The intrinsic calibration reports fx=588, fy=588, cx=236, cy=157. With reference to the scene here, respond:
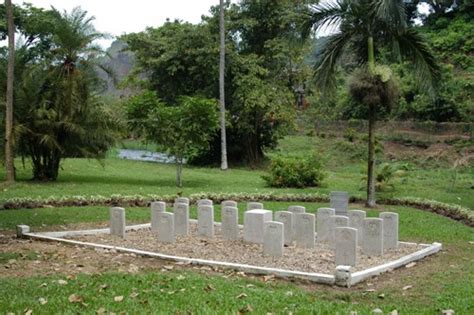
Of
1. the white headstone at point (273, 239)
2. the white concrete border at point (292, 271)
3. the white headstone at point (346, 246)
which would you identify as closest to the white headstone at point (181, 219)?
the white concrete border at point (292, 271)

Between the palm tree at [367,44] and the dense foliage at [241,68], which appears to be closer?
the palm tree at [367,44]

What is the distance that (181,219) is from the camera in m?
12.4

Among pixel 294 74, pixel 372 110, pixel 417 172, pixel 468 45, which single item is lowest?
pixel 417 172

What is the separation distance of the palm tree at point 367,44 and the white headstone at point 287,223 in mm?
6250

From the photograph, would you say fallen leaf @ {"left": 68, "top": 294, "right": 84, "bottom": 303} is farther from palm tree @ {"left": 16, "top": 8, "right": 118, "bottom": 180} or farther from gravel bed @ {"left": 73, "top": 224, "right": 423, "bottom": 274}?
palm tree @ {"left": 16, "top": 8, "right": 118, "bottom": 180}

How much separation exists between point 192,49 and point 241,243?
24.0 metres

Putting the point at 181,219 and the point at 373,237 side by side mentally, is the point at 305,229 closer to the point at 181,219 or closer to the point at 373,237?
the point at 373,237

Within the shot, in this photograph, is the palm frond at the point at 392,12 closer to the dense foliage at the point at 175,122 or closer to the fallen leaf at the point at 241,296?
the dense foliage at the point at 175,122

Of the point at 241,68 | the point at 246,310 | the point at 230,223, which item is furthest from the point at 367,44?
the point at 241,68

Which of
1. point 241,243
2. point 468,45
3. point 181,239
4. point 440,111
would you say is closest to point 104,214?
point 181,239

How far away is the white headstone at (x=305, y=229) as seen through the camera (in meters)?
11.4

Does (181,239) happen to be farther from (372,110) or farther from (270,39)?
(270,39)

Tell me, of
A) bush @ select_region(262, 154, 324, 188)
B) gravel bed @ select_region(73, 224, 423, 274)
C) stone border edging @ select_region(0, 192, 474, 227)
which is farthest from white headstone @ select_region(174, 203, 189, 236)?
bush @ select_region(262, 154, 324, 188)

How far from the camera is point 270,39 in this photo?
3512cm
